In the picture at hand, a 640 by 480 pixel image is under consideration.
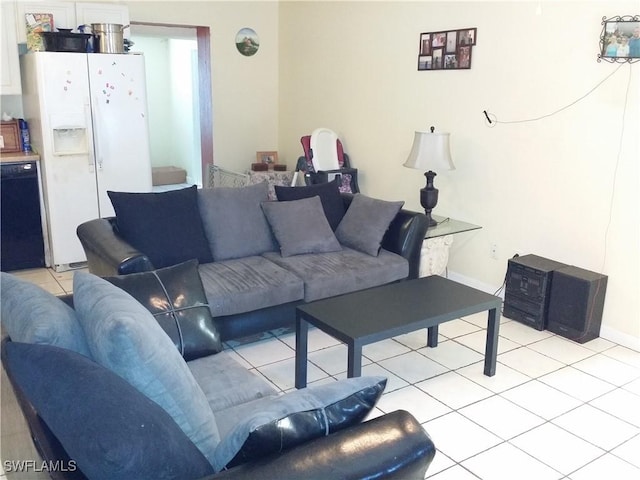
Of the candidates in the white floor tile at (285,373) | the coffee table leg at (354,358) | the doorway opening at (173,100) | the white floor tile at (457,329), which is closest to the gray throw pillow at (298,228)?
the white floor tile at (285,373)

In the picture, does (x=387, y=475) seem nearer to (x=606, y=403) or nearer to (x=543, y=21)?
(x=606, y=403)

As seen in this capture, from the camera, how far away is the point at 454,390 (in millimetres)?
3064

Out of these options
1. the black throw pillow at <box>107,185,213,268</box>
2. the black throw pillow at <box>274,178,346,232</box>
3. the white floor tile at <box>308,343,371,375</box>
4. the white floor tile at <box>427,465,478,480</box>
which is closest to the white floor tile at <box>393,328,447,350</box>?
the white floor tile at <box>308,343,371,375</box>

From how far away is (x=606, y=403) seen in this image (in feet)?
9.77

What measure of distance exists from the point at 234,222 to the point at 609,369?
2.39 metres

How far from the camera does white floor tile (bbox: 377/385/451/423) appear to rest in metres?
2.83

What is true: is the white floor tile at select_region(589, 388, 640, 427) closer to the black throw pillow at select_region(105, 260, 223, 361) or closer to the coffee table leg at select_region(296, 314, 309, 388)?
the coffee table leg at select_region(296, 314, 309, 388)

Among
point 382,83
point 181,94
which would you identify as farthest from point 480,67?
point 181,94

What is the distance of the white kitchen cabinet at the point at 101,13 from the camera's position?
4.96 metres

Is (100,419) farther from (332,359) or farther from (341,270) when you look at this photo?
(341,270)

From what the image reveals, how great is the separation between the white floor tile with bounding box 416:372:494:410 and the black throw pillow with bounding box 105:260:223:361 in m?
1.21

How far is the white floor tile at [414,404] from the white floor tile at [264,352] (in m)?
0.72

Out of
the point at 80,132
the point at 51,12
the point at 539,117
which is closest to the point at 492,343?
the point at 539,117

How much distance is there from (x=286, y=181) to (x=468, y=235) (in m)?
2.09
